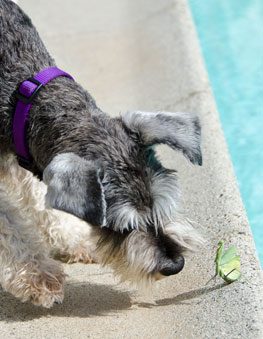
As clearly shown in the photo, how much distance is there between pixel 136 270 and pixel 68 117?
1.10 metres

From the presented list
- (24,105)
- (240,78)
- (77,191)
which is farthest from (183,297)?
(240,78)

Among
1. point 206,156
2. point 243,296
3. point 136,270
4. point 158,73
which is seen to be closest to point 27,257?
point 136,270

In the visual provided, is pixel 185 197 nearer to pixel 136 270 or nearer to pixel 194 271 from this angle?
pixel 194 271

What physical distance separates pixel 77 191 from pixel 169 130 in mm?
823

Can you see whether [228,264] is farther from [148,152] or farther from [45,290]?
[45,290]

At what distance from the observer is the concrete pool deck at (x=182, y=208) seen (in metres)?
3.89

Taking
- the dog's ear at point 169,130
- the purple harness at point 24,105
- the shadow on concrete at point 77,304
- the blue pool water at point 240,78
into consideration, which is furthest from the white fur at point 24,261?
the blue pool water at point 240,78

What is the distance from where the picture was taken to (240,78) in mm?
8680

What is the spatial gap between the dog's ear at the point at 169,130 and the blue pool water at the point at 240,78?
6.19ft

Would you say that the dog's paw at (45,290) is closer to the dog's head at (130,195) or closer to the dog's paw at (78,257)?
the dog's head at (130,195)

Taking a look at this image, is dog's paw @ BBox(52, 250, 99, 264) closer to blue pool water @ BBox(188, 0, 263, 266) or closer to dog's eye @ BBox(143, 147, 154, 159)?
dog's eye @ BBox(143, 147, 154, 159)

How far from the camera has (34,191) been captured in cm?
478

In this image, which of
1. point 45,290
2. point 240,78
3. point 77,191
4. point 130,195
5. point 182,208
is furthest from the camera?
point 240,78

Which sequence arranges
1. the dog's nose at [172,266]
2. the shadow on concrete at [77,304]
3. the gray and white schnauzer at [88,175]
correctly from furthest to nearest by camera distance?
the shadow on concrete at [77,304] → the dog's nose at [172,266] → the gray and white schnauzer at [88,175]
